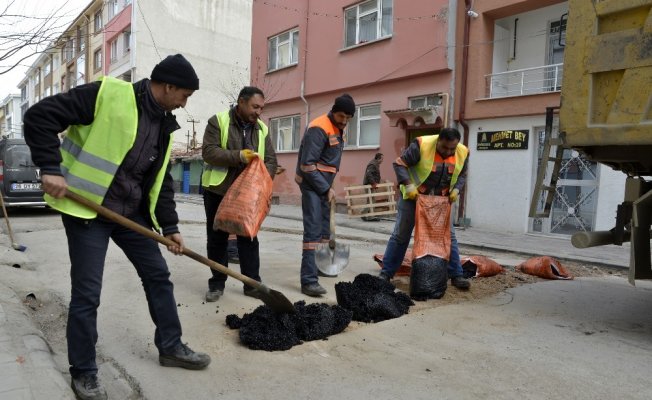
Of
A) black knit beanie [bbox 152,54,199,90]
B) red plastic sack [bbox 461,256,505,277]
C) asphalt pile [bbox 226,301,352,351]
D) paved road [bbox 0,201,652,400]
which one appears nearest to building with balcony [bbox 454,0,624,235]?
red plastic sack [bbox 461,256,505,277]

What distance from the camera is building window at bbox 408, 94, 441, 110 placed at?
1219 cm

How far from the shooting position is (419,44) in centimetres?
1245

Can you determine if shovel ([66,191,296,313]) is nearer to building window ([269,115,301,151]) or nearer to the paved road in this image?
the paved road

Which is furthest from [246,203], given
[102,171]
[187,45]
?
[187,45]

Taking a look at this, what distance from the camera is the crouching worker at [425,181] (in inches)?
192

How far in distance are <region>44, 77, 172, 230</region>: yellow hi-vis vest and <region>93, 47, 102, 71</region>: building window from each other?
3281 centimetres

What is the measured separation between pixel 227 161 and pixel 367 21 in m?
11.2

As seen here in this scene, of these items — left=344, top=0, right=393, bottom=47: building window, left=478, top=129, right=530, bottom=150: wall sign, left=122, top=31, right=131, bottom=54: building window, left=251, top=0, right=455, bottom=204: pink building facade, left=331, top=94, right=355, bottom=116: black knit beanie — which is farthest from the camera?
left=122, top=31, right=131, bottom=54: building window

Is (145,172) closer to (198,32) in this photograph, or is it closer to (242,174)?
(242,174)

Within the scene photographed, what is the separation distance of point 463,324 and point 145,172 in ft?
8.45

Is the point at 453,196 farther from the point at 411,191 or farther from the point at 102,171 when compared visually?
the point at 102,171

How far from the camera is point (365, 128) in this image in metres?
14.2

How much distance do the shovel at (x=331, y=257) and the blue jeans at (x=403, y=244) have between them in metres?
0.47

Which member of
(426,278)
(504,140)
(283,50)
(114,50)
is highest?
(114,50)
